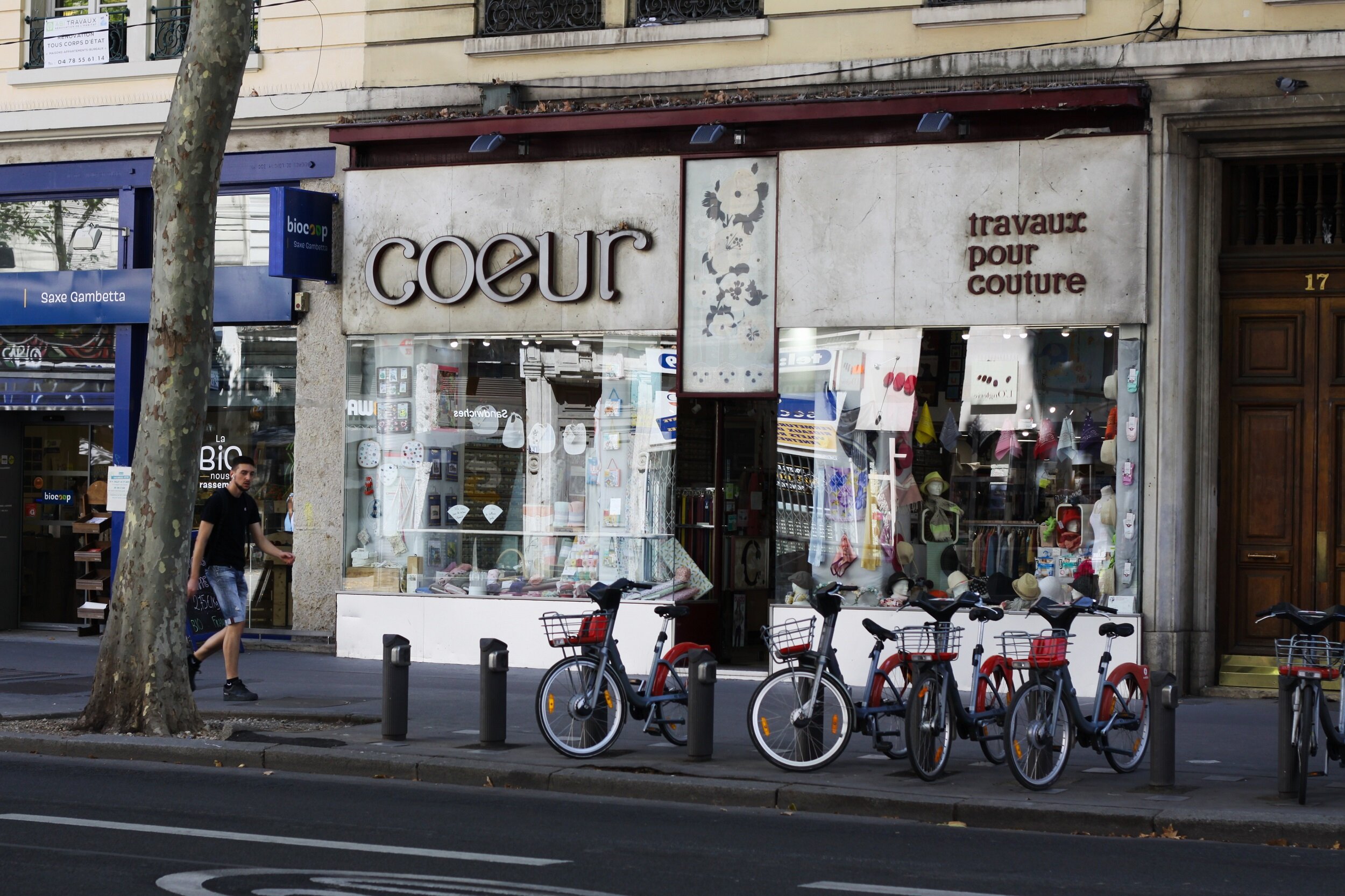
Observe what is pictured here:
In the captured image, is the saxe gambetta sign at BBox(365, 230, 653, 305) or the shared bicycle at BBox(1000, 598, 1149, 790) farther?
the saxe gambetta sign at BBox(365, 230, 653, 305)

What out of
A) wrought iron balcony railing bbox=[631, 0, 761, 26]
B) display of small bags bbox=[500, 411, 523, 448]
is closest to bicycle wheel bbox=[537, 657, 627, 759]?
display of small bags bbox=[500, 411, 523, 448]

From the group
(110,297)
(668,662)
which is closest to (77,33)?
(110,297)

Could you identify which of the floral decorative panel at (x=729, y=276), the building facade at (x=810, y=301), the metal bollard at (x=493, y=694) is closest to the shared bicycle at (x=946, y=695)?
the metal bollard at (x=493, y=694)

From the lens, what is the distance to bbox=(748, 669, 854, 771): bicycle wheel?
964cm

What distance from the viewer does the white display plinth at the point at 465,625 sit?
14719mm

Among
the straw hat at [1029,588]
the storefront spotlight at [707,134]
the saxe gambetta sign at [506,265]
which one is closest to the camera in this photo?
the straw hat at [1029,588]

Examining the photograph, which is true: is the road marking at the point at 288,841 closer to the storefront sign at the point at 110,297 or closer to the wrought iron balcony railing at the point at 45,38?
the storefront sign at the point at 110,297

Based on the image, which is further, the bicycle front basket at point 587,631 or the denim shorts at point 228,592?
the denim shorts at point 228,592

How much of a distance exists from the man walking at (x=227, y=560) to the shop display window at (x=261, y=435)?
3.19m

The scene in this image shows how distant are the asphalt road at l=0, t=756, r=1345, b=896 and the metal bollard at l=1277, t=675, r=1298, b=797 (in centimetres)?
83

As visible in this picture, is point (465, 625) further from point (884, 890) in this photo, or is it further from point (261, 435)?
point (884, 890)

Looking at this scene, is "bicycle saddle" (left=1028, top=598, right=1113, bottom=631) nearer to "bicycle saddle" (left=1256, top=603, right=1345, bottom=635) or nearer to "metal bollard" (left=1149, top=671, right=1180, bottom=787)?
"metal bollard" (left=1149, top=671, right=1180, bottom=787)

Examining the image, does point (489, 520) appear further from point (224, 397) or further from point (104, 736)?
point (104, 736)

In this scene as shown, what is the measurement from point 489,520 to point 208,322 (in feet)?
15.8
